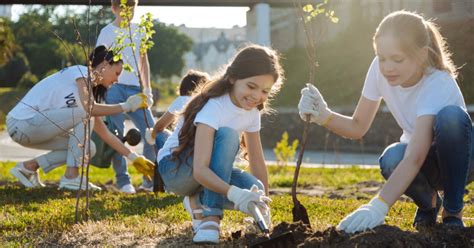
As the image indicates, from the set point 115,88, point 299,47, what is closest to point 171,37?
point 299,47

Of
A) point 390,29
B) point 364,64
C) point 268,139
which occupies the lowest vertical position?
point 268,139

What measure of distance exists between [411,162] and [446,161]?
0.31 meters

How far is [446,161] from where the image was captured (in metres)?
3.76

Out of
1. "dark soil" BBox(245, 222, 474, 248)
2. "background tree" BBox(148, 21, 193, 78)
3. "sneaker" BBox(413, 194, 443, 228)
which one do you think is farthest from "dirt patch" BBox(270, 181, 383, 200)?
"background tree" BBox(148, 21, 193, 78)

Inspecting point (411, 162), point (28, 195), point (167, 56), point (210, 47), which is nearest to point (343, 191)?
point (28, 195)

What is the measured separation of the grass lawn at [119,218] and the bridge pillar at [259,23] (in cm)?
1321

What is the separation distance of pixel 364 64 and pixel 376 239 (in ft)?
67.4

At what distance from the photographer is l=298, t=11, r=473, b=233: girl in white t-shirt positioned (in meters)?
3.53

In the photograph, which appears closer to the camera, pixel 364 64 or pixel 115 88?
pixel 115 88

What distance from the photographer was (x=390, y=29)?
356 centimetres

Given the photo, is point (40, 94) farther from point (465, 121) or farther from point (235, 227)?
point (465, 121)

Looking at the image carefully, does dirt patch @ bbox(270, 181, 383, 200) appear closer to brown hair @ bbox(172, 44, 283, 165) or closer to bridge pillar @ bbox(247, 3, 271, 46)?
brown hair @ bbox(172, 44, 283, 165)

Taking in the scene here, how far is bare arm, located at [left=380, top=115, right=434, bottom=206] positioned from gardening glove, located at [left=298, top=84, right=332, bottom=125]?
0.48 metres

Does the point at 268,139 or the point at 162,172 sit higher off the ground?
the point at 162,172
